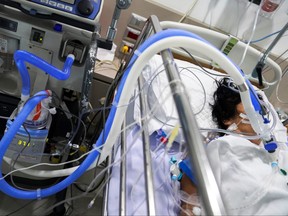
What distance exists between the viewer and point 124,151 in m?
0.98

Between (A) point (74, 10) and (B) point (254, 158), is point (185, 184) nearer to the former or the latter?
(B) point (254, 158)

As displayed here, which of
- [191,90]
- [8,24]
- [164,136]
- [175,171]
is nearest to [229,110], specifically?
[191,90]

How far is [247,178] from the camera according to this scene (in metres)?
1.03

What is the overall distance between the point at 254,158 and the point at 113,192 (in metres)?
0.65

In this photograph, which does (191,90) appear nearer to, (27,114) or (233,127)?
(233,127)

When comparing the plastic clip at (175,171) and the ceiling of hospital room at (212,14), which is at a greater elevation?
the ceiling of hospital room at (212,14)

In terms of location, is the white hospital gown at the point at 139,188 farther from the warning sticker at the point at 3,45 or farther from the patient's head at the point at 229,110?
the warning sticker at the point at 3,45

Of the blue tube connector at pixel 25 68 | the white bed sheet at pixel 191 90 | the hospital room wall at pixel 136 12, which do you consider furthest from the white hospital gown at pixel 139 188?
the hospital room wall at pixel 136 12

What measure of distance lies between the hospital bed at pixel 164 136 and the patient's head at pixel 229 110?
62 millimetres

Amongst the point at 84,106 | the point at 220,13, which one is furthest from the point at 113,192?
the point at 220,13

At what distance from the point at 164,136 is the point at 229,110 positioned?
486mm

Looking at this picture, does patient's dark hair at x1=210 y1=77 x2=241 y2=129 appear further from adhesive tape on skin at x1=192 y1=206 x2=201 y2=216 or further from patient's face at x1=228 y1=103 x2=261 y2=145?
adhesive tape on skin at x1=192 y1=206 x2=201 y2=216

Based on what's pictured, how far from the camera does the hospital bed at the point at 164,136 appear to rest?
1.88 ft

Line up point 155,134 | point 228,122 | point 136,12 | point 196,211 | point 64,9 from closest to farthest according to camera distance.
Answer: point 196,211
point 64,9
point 155,134
point 228,122
point 136,12
